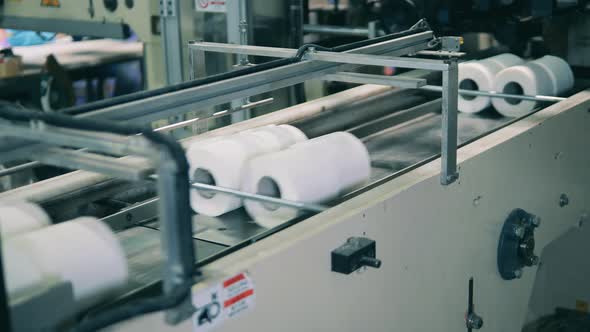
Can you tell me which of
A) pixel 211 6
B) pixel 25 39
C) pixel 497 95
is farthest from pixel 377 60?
pixel 25 39

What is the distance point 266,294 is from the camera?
126cm

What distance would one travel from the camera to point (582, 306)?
2.89 metres

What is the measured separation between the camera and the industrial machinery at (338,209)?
1036mm

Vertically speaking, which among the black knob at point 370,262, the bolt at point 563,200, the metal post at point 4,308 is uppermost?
the metal post at point 4,308

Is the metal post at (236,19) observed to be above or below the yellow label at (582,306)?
above

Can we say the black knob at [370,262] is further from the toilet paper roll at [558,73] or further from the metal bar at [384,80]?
the toilet paper roll at [558,73]

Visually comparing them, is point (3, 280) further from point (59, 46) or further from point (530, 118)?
point (59, 46)

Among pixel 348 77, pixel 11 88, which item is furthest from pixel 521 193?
pixel 11 88

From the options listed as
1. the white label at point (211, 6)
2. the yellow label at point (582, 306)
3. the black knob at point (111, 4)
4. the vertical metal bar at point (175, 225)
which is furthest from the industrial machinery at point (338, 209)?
the black knob at point (111, 4)

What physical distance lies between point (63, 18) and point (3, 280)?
122 inches

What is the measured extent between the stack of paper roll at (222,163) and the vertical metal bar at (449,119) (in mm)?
363

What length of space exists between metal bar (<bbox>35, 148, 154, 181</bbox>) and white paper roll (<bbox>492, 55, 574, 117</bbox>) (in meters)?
1.65

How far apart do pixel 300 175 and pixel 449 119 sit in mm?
331

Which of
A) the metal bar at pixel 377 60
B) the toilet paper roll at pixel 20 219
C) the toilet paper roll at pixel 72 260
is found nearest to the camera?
the toilet paper roll at pixel 72 260
